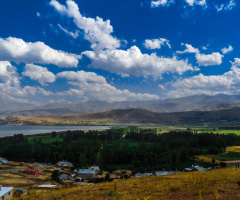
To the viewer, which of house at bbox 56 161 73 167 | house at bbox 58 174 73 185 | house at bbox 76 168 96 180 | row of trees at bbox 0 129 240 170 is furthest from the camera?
house at bbox 56 161 73 167

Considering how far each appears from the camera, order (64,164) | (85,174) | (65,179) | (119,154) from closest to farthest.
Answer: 1. (65,179)
2. (85,174)
3. (64,164)
4. (119,154)

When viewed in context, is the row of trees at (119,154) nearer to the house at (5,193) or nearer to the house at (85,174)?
the house at (85,174)

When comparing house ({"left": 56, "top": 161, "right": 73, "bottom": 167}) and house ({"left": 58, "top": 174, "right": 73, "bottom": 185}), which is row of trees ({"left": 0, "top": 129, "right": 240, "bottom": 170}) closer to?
house ({"left": 56, "top": 161, "right": 73, "bottom": 167})

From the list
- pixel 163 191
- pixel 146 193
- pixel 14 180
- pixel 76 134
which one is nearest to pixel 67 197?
pixel 146 193

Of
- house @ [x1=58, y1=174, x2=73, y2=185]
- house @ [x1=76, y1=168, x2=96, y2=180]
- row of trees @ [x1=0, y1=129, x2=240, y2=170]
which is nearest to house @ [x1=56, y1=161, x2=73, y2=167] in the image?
row of trees @ [x1=0, y1=129, x2=240, y2=170]

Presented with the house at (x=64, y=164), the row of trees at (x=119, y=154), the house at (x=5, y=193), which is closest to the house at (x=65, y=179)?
the row of trees at (x=119, y=154)

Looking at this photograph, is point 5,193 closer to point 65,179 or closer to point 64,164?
point 65,179

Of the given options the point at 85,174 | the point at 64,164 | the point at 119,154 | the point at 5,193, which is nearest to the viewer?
the point at 5,193

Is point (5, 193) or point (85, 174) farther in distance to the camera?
point (85, 174)

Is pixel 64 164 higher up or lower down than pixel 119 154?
lower down

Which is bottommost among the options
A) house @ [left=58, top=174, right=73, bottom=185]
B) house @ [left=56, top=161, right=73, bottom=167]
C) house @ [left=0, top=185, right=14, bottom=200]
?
house @ [left=56, top=161, right=73, bottom=167]

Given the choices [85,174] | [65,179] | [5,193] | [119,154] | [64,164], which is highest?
[5,193]

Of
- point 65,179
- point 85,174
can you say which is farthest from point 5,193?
point 85,174
